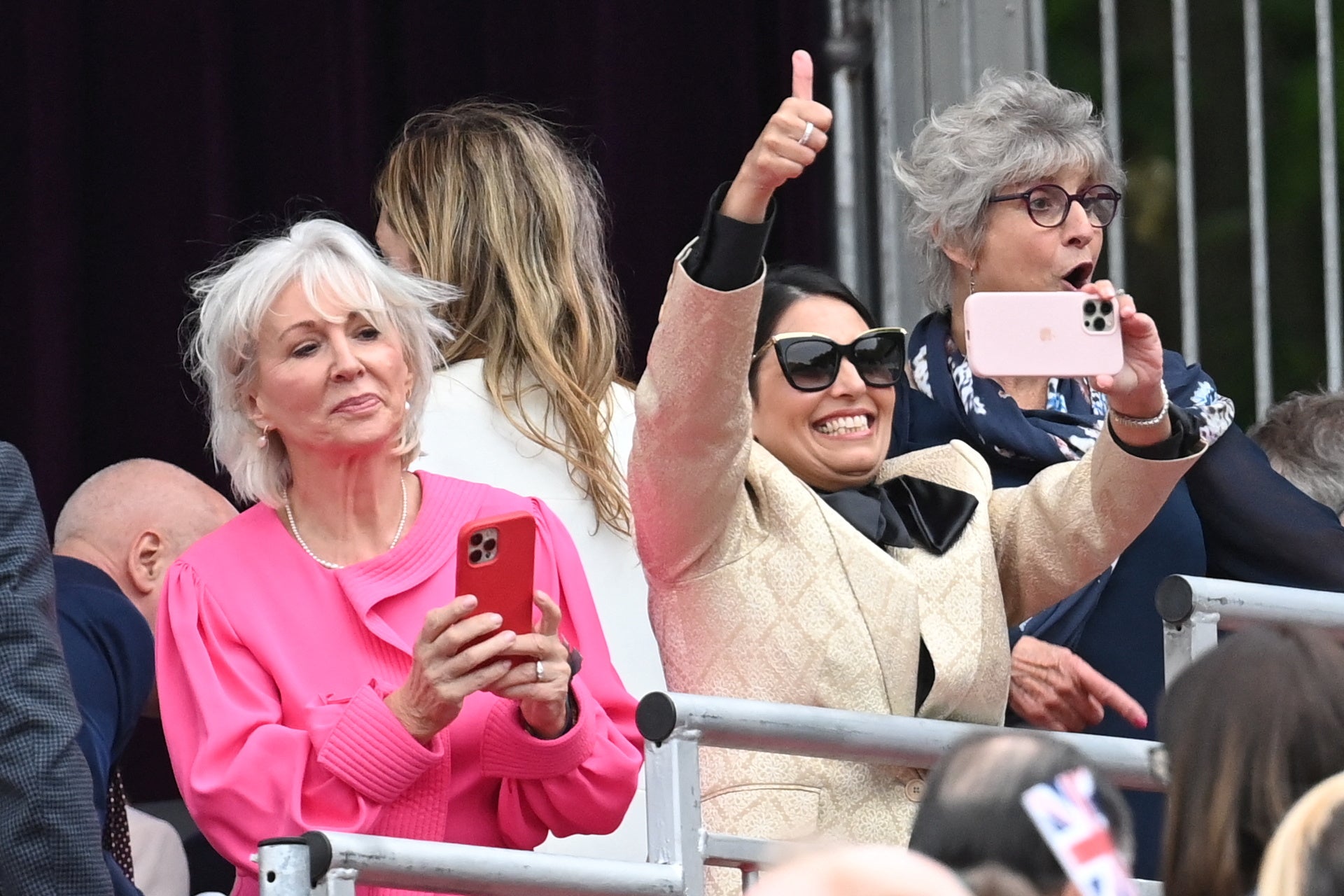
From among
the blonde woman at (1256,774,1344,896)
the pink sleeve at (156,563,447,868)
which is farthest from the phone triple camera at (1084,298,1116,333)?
the blonde woman at (1256,774,1344,896)

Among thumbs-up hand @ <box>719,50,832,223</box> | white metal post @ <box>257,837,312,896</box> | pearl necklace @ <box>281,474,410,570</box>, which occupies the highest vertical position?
thumbs-up hand @ <box>719,50,832,223</box>

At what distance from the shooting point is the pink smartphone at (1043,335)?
2869mm

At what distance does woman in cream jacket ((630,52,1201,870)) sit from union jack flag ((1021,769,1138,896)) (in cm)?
115

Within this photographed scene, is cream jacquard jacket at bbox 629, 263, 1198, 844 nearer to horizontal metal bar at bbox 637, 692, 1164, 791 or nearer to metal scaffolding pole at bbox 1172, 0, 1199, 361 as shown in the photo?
horizontal metal bar at bbox 637, 692, 1164, 791

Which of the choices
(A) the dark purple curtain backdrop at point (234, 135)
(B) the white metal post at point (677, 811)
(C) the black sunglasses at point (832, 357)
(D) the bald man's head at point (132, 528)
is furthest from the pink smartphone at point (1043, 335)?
(A) the dark purple curtain backdrop at point (234, 135)

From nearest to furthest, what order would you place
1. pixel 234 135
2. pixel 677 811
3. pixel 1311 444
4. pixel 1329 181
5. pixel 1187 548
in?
pixel 677 811, pixel 1187 548, pixel 1311 444, pixel 1329 181, pixel 234 135

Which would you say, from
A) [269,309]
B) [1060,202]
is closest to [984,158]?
[1060,202]

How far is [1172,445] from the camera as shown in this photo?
117 inches

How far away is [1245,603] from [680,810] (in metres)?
0.76

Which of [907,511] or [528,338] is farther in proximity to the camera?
[528,338]

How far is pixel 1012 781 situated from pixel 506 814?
4.47 feet

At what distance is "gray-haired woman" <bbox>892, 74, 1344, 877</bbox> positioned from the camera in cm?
344

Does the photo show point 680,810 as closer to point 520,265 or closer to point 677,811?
point 677,811

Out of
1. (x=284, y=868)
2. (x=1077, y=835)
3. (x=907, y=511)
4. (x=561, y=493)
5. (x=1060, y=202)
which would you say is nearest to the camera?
(x=1077, y=835)
